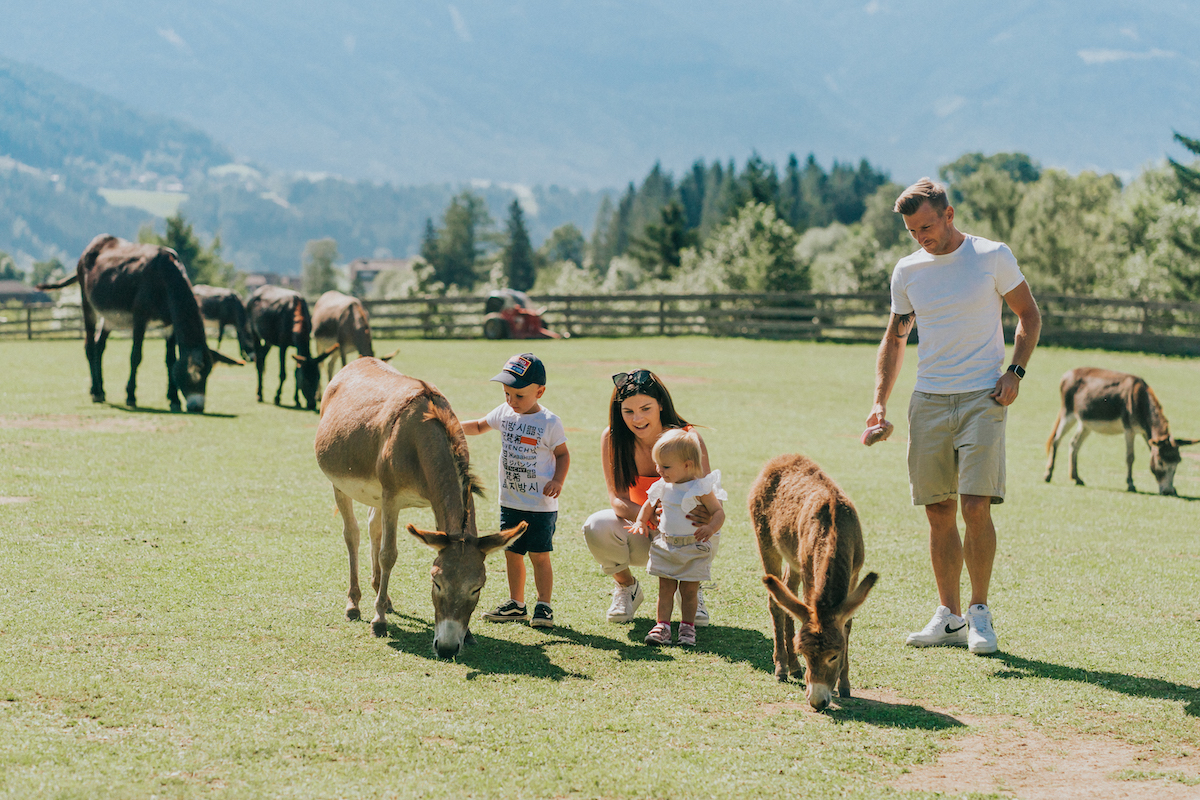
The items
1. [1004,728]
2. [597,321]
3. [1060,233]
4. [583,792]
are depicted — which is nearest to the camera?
[583,792]

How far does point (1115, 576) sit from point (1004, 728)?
3.66m

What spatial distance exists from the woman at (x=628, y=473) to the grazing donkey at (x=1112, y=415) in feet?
27.5

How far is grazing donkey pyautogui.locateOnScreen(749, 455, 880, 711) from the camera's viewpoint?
177 inches

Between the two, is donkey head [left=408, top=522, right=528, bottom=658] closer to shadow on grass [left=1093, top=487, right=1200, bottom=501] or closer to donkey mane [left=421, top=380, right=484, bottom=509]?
donkey mane [left=421, top=380, right=484, bottom=509]

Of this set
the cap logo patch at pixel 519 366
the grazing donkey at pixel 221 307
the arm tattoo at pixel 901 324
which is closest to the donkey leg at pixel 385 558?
the cap logo patch at pixel 519 366

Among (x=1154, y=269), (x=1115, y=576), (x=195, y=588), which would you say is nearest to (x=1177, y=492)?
(x=1115, y=576)

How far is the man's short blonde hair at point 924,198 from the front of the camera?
5.59 meters

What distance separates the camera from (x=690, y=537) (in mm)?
5605

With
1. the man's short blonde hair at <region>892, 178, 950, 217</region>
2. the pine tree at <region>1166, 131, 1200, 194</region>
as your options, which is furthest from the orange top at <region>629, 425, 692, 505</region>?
the pine tree at <region>1166, 131, 1200, 194</region>

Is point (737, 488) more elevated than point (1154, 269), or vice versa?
point (1154, 269)

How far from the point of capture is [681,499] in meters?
5.59

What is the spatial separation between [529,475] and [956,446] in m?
2.52

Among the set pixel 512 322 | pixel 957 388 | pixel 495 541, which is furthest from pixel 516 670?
pixel 512 322

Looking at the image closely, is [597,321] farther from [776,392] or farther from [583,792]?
[583,792]
